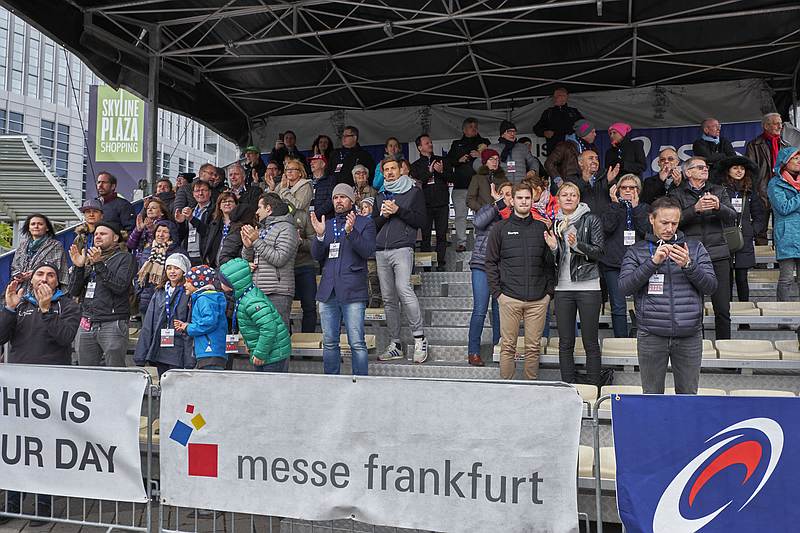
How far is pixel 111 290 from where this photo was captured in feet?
19.5

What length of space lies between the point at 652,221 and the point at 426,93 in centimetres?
816

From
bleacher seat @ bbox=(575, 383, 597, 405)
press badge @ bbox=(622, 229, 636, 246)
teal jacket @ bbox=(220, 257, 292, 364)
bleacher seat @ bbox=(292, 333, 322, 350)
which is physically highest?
press badge @ bbox=(622, 229, 636, 246)

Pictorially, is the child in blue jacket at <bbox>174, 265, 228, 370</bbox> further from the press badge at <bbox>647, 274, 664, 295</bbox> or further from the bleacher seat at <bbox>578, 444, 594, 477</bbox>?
the press badge at <bbox>647, 274, 664, 295</bbox>

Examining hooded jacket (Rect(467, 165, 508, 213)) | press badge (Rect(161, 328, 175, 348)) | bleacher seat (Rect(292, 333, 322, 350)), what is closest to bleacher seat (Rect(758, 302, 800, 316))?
hooded jacket (Rect(467, 165, 508, 213))

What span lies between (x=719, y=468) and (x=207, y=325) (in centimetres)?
354

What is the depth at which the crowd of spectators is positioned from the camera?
4930 mm

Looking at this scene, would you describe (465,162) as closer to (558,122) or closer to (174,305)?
(558,122)

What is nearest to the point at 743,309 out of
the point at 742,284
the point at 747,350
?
the point at 742,284

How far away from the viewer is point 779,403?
2949 millimetres

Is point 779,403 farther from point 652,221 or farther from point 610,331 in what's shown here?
point 610,331

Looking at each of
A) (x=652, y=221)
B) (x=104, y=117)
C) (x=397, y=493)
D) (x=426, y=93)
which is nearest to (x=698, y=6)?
(x=426, y=93)

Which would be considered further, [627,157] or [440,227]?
[440,227]

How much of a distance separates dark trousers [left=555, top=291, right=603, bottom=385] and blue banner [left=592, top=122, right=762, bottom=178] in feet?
23.1

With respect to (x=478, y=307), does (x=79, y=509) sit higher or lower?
lower
